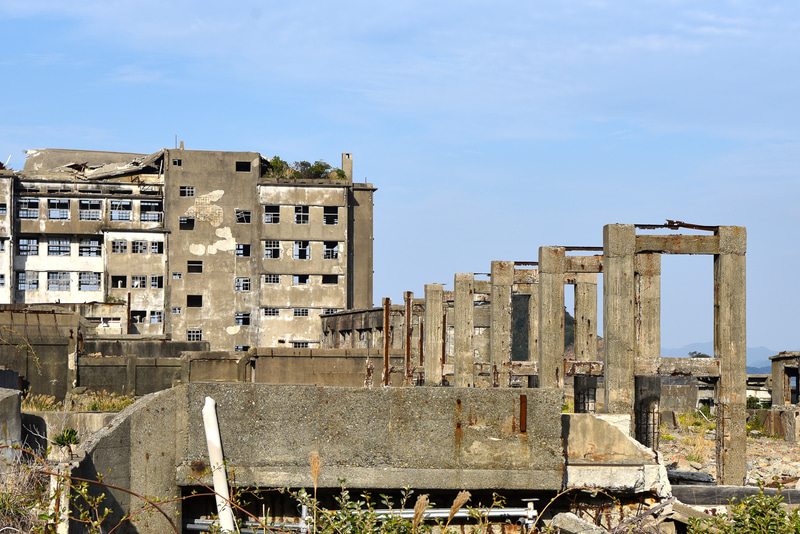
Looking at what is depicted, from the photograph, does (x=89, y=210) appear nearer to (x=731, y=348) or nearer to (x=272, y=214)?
(x=272, y=214)

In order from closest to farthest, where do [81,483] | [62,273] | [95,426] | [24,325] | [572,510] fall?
[81,483]
[572,510]
[95,426]
[24,325]
[62,273]

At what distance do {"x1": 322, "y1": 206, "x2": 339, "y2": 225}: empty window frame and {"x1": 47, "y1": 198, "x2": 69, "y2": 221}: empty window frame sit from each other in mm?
16622

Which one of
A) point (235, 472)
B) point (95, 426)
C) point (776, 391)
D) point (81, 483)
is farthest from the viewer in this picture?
point (776, 391)

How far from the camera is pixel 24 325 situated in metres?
28.3

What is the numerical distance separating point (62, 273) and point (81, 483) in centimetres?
5415

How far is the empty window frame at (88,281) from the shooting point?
57.5m

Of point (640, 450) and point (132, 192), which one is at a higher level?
point (132, 192)

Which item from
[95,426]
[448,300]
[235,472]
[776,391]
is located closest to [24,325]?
[448,300]

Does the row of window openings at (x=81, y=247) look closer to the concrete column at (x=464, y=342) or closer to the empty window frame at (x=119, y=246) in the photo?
the empty window frame at (x=119, y=246)

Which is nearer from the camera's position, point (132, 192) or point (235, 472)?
point (235, 472)

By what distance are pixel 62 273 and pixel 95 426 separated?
4846cm

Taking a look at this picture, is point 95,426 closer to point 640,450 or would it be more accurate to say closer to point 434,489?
point 434,489

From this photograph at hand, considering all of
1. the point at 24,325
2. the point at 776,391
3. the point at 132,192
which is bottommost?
the point at 776,391

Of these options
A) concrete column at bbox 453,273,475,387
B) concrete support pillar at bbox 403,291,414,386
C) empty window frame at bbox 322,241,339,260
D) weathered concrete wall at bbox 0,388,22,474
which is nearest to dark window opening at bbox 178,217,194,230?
empty window frame at bbox 322,241,339,260
